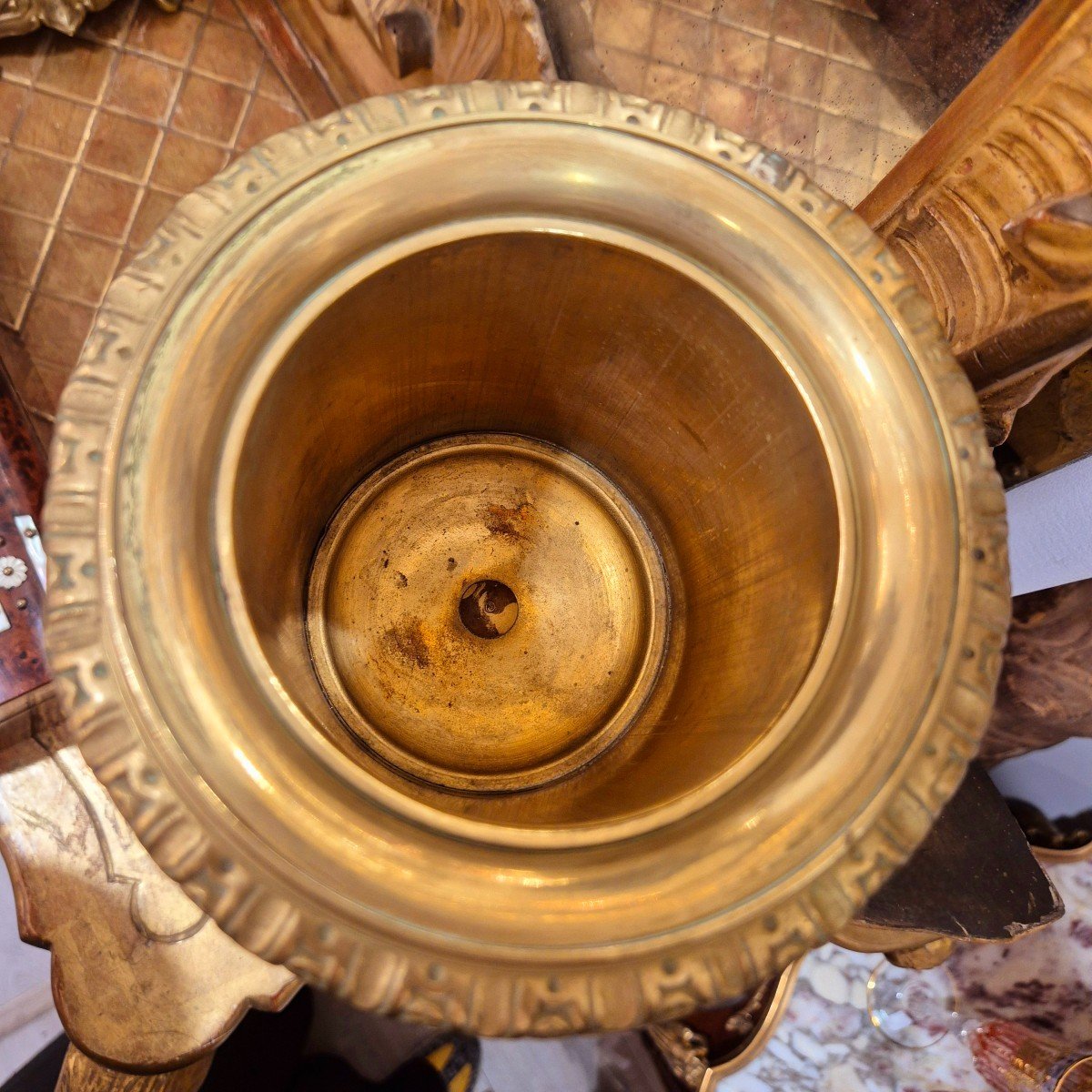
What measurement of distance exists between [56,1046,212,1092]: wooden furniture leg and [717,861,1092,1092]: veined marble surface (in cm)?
96

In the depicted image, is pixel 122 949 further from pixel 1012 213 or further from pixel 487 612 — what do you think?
pixel 1012 213

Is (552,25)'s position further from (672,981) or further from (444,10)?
(672,981)

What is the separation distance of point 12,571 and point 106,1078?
2.55 feet

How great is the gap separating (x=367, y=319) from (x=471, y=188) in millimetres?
160

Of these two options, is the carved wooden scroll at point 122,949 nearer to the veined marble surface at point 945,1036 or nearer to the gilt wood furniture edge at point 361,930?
the gilt wood furniture edge at point 361,930

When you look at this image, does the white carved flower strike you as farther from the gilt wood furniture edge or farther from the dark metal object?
the dark metal object

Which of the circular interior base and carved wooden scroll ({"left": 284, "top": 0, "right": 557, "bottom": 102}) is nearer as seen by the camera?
the circular interior base

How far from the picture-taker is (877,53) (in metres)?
1.52

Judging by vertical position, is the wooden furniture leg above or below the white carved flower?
below

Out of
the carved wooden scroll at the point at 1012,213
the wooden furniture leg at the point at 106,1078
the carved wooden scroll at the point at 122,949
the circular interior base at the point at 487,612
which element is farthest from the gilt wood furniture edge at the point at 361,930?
the wooden furniture leg at the point at 106,1078

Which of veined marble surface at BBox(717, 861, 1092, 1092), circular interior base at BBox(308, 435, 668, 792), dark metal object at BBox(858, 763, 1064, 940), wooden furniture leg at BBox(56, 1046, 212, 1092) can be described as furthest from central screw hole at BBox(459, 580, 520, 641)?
veined marble surface at BBox(717, 861, 1092, 1092)

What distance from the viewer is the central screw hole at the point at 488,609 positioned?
Answer: 1023 millimetres

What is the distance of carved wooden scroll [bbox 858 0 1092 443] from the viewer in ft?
2.59

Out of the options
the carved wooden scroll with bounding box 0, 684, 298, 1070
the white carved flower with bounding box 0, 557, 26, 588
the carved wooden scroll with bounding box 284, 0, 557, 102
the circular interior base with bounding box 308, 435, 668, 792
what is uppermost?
the carved wooden scroll with bounding box 284, 0, 557, 102
